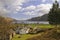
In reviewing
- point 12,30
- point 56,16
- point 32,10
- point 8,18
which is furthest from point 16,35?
point 56,16

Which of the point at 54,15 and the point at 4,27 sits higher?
the point at 54,15

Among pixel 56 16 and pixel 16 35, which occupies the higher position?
pixel 56 16

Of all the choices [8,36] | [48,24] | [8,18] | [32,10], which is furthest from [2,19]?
[48,24]

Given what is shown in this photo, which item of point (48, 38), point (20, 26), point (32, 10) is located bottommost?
point (48, 38)

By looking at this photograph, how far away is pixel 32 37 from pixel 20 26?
0.71 m

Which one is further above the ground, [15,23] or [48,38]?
[15,23]

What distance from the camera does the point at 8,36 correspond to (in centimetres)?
761

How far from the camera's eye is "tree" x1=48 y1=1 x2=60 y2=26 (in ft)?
25.0

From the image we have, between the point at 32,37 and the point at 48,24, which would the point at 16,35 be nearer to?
the point at 32,37

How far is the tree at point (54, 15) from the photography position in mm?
7631

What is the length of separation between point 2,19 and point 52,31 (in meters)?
2.18

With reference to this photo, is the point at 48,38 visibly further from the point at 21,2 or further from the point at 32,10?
the point at 21,2

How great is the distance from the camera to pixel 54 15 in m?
7.70

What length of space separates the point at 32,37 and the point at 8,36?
1020mm
